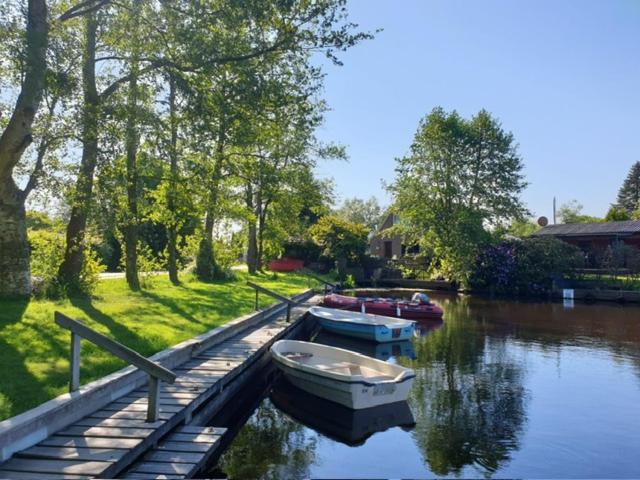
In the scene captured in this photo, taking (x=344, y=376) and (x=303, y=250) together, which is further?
(x=303, y=250)

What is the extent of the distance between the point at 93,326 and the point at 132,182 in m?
6.43

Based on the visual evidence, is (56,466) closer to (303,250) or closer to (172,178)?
(172,178)

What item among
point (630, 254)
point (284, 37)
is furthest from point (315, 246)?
point (284, 37)

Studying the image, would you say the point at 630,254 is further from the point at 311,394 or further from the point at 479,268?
the point at 311,394

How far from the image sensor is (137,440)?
18.5 feet

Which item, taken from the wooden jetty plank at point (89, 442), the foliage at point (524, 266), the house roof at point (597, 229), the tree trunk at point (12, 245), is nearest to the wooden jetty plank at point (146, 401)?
the wooden jetty plank at point (89, 442)

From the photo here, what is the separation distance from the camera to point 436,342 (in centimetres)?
1719

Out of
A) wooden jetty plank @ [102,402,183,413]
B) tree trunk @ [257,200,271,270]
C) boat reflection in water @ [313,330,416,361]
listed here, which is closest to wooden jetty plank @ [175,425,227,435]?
wooden jetty plank @ [102,402,183,413]

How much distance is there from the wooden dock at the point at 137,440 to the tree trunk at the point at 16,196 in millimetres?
6000

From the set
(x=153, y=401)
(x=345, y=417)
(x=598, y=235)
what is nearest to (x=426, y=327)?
(x=345, y=417)

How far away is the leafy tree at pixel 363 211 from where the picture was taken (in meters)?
105

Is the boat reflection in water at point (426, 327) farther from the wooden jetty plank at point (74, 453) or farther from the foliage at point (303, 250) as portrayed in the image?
the foliage at point (303, 250)

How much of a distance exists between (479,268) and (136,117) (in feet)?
94.3

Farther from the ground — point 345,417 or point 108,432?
point 108,432
